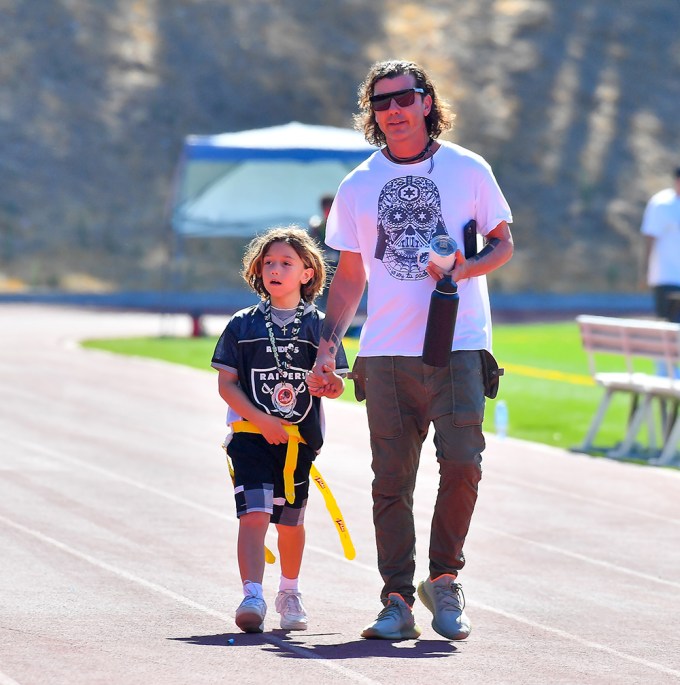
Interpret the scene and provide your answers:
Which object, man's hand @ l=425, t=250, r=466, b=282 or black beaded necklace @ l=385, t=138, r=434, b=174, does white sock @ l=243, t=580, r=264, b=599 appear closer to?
man's hand @ l=425, t=250, r=466, b=282

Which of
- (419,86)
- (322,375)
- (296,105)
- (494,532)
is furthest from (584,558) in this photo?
(296,105)

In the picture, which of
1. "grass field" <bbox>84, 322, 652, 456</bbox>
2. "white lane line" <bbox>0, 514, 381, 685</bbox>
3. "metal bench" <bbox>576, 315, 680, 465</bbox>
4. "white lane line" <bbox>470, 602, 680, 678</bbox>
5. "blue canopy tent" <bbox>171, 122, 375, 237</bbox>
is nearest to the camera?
"white lane line" <bbox>0, 514, 381, 685</bbox>

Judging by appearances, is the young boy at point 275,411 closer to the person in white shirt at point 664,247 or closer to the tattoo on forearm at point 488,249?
the tattoo on forearm at point 488,249

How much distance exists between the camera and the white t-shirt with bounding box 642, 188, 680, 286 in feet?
51.1

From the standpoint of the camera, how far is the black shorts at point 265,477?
657cm

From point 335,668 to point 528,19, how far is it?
5864cm

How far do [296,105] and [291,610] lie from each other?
48609 mm

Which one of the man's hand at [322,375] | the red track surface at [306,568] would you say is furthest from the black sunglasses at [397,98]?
the red track surface at [306,568]

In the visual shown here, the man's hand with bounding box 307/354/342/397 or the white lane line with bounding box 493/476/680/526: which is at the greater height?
the man's hand with bounding box 307/354/342/397

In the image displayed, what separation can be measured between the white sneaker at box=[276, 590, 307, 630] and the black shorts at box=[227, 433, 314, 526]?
0.27m

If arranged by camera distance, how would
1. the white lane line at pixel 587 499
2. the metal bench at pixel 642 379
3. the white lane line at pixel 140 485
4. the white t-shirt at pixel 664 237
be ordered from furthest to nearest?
the white t-shirt at pixel 664 237 → the metal bench at pixel 642 379 → the white lane line at pixel 587 499 → the white lane line at pixel 140 485

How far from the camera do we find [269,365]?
6.61 m

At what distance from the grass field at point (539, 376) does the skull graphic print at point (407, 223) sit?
7292 millimetres

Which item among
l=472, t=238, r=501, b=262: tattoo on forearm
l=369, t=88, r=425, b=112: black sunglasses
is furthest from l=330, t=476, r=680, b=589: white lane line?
l=369, t=88, r=425, b=112: black sunglasses
